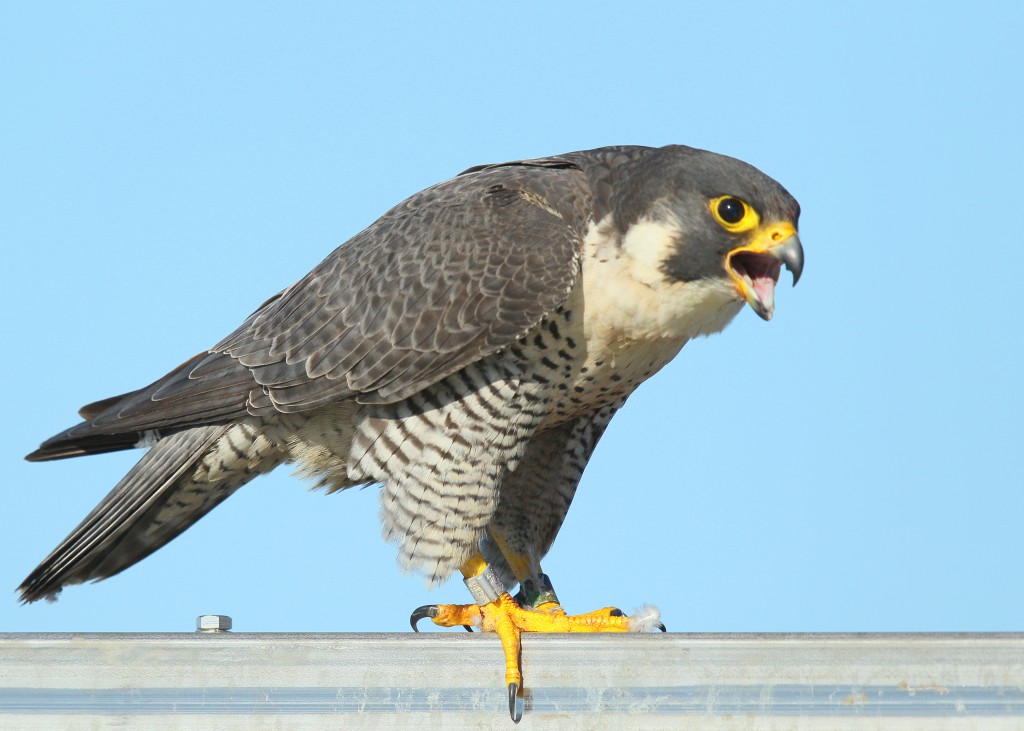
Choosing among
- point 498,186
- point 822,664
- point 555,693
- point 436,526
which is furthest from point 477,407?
point 822,664

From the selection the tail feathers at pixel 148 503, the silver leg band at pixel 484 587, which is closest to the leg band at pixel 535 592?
the silver leg band at pixel 484 587

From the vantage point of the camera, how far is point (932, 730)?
234 cm

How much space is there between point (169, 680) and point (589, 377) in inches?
82.2

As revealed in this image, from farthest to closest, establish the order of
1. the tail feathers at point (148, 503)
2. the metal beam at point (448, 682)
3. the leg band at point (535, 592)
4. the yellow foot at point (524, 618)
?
the leg band at point (535, 592) < the tail feathers at point (148, 503) < the yellow foot at point (524, 618) < the metal beam at point (448, 682)

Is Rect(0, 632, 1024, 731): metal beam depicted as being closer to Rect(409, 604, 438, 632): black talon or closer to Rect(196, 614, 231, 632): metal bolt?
Rect(196, 614, 231, 632): metal bolt

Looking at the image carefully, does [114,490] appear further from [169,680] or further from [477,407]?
[169,680]

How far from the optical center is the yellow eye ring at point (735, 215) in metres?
3.88

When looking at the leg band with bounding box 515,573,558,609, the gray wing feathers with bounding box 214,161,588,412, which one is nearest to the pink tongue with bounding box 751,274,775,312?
the gray wing feathers with bounding box 214,161,588,412

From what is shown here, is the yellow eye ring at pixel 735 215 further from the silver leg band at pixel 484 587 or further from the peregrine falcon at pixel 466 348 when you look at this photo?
the silver leg band at pixel 484 587

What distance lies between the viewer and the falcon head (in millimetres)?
3846

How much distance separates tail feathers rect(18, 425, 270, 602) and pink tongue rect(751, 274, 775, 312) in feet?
6.46

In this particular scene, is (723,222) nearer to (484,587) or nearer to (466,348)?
(466,348)

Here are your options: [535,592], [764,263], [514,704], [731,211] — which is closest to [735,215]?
[731,211]

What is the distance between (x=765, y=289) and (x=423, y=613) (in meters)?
1.64
